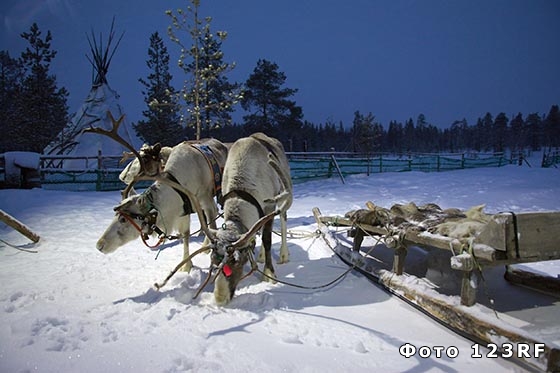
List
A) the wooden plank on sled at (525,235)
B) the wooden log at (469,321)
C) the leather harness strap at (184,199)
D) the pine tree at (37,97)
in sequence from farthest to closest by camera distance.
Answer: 1. the pine tree at (37,97)
2. the leather harness strap at (184,199)
3. the wooden plank on sled at (525,235)
4. the wooden log at (469,321)

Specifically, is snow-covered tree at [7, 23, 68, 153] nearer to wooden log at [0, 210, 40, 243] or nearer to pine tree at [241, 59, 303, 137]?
pine tree at [241, 59, 303, 137]

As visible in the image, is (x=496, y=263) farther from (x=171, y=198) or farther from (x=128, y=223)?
(x=128, y=223)

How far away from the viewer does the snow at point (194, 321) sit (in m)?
2.35

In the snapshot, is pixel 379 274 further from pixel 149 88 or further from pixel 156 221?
pixel 149 88

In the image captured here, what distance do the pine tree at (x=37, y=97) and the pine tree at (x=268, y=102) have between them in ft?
48.8

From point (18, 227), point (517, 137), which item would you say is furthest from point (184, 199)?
point (517, 137)

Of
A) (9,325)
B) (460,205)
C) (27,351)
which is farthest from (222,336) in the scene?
(460,205)

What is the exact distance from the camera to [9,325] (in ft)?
9.37

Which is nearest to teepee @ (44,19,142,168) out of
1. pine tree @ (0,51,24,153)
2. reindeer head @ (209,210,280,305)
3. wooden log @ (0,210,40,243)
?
pine tree @ (0,51,24,153)

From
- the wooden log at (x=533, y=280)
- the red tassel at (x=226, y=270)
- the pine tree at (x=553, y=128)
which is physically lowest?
the wooden log at (x=533, y=280)

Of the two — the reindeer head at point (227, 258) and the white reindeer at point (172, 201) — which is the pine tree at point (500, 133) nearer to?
the white reindeer at point (172, 201)

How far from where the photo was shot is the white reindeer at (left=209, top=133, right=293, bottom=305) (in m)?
3.37

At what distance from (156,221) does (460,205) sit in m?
8.79

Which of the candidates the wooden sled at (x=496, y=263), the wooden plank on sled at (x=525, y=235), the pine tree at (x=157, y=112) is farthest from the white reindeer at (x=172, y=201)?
the pine tree at (x=157, y=112)
